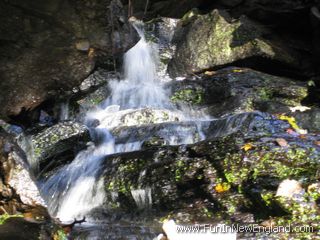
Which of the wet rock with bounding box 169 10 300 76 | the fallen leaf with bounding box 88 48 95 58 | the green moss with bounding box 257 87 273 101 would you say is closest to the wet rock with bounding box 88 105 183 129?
the fallen leaf with bounding box 88 48 95 58

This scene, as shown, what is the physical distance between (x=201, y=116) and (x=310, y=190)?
5011mm

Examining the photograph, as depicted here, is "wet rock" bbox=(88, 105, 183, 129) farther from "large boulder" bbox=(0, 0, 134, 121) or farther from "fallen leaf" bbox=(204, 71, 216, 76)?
"fallen leaf" bbox=(204, 71, 216, 76)

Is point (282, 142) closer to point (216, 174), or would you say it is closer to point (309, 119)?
point (216, 174)

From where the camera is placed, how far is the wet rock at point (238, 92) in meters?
8.52

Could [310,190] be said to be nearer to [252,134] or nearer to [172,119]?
[252,134]

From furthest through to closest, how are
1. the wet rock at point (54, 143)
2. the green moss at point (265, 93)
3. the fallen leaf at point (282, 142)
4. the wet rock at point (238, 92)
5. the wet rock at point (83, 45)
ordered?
the green moss at point (265, 93) → the wet rock at point (238, 92) → the wet rock at point (83, 45) → the wet rock at point (54, 143) → the fallen leaf at point (282, 142)

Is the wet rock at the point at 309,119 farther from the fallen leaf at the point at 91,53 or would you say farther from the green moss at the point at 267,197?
the fallen leaf at the point at 91,53

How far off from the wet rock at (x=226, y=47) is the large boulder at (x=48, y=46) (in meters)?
3.04

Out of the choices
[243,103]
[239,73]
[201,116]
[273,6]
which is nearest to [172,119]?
[201,116]

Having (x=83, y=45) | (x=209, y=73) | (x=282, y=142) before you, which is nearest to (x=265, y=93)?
(x=209, y=73)

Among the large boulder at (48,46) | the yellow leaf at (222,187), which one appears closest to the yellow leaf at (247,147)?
the yellow leaf at (222,187)

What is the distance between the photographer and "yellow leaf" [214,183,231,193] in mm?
4441

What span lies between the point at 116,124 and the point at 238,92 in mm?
2738

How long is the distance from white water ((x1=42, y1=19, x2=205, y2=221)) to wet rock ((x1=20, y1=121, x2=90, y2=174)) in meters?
0.21
